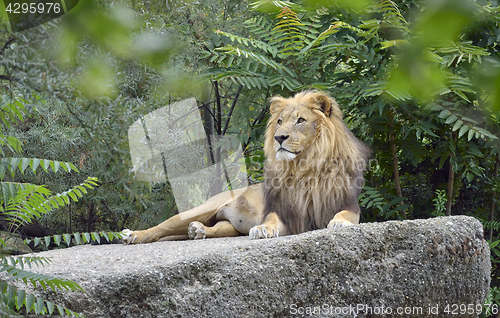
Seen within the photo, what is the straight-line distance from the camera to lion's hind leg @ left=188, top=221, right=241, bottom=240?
13.8ft

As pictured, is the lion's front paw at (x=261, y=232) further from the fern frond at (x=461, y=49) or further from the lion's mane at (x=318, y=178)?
the fern frond at (x=461, y=49)

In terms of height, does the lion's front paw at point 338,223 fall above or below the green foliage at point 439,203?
above

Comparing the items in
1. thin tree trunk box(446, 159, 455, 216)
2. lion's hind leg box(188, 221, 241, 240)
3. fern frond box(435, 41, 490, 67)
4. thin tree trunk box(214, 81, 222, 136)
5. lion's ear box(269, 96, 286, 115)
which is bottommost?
thin tree trunk box(446, 159, 455, 216)

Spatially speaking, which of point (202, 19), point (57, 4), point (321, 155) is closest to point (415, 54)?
point (57, 4)

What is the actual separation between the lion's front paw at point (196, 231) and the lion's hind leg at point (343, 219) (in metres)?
1.33

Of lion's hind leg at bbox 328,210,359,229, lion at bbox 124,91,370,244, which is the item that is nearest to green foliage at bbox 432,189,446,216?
lion at bbox 124,91,370,244

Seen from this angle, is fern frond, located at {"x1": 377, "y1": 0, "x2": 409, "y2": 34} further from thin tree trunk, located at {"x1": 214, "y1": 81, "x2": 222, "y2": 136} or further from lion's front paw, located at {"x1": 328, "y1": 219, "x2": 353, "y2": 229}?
thin tree trunk, located at {"x1": 214, "y1": 81, "x2": 222, "y2": 136}

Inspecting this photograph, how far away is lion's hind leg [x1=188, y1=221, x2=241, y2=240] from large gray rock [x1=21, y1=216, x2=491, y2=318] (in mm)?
901

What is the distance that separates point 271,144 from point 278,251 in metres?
1.59

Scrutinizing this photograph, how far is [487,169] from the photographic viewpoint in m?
5.54

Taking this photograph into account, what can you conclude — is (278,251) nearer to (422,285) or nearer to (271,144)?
(422,285)

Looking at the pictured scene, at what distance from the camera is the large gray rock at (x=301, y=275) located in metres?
2.38

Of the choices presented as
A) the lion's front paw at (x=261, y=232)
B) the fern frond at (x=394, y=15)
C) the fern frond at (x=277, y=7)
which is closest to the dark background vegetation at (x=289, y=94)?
the fern frond at (x=277, y=7)

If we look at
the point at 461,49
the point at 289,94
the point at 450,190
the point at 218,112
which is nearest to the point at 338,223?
the point at 289,94
